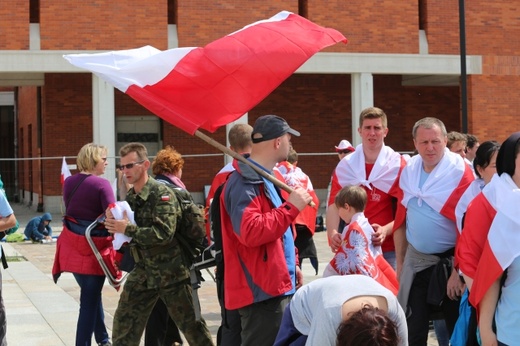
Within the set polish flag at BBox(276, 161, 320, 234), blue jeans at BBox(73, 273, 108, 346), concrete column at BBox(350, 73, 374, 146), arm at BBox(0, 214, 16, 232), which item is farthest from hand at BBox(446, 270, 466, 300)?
concrete column at BBox(350, 73, 374, 146)

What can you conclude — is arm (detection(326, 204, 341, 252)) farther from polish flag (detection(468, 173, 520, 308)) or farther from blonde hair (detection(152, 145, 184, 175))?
polish flag (detection(468, 173, 520, 308))

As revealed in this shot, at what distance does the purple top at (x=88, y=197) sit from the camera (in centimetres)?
758

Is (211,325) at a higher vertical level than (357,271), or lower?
lower

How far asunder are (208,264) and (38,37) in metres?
20.6

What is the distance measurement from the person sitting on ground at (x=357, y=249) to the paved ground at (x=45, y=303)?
2.57 metres

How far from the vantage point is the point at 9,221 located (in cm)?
618

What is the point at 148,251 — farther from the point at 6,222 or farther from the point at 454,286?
the point at 454,286

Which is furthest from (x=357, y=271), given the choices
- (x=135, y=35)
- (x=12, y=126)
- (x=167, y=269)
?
(x=12, y=126)

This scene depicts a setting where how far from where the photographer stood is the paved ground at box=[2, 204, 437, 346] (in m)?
9.04

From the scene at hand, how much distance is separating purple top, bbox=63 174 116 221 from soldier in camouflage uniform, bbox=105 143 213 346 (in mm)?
899

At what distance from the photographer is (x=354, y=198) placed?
6.11 m

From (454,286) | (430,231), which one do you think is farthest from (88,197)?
(454,286)

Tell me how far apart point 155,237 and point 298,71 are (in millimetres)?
22079

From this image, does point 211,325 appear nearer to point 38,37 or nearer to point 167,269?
point 167,269
